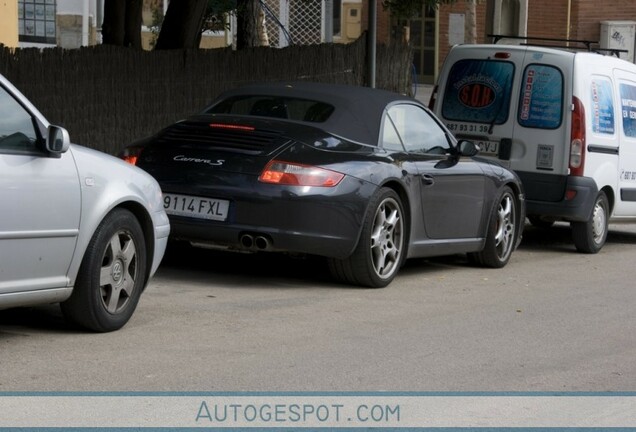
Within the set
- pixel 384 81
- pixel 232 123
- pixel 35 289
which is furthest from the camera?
pixel 384 81

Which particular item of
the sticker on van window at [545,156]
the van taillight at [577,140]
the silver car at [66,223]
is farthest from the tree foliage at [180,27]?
the silver car at [66,223]

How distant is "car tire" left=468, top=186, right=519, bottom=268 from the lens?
12.0 meters

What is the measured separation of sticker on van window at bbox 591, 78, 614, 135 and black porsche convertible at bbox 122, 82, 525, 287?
2.83 metres

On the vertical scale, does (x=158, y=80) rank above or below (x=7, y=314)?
above

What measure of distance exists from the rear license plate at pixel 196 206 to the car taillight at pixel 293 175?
Result: 0.36 meters

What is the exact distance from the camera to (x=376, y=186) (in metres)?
10.0

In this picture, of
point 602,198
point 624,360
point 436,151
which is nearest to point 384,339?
point 624,360

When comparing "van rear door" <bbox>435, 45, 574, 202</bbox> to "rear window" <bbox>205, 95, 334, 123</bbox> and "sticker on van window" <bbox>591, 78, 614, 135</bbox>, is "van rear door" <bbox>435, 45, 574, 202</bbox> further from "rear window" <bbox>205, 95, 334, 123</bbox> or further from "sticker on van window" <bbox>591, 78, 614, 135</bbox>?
"rear window" <bbox>205, 95, 334, 123</bbox>

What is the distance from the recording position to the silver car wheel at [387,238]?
10172 millimetres

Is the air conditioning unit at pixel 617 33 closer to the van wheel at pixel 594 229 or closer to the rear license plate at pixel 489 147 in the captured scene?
the van wheel at pixel 594 229

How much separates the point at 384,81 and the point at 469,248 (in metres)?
9.66

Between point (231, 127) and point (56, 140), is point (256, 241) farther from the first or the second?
point (56, 140)

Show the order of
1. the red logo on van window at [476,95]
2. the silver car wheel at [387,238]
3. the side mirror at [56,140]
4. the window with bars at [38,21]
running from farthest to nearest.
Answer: the window with bars at [38,21] → the red logo on van window at [476,95] → the silver car wheel at [387,238] → the side mirror at [56,140]

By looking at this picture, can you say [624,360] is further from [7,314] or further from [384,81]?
[384,81]
